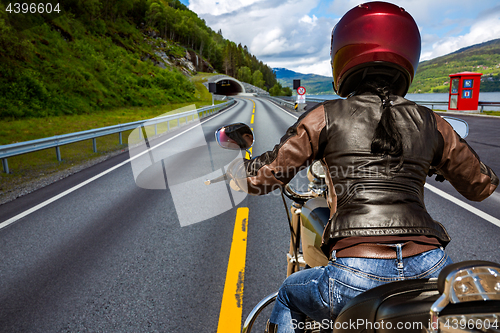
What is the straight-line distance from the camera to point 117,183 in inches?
279

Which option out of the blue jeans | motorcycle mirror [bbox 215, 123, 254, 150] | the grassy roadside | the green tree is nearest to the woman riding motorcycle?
the blue jeans

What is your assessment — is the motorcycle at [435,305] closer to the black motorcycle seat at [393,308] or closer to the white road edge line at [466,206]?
the black motorcycle seat at [393,308]

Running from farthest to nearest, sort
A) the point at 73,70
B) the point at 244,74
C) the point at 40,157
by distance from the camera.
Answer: the point at 244,74, the point at 73,70, the point at 40,157

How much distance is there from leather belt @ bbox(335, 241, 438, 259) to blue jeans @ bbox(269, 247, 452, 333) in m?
0.02

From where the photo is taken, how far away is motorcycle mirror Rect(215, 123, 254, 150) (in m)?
1.69

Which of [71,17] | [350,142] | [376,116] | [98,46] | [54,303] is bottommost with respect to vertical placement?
[54,303]

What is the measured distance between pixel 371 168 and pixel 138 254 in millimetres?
3175

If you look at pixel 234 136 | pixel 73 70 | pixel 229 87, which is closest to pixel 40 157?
pixel 234 136

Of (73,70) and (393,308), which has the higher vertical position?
(73,70)

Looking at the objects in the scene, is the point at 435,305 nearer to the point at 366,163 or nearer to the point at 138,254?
the point at 366,163

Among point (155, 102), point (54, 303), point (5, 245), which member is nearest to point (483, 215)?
point (54, 303)

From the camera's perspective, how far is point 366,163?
1424 mm

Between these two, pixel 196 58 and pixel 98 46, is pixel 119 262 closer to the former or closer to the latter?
pixel 98 46

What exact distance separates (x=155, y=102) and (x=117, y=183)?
31.6 metres
